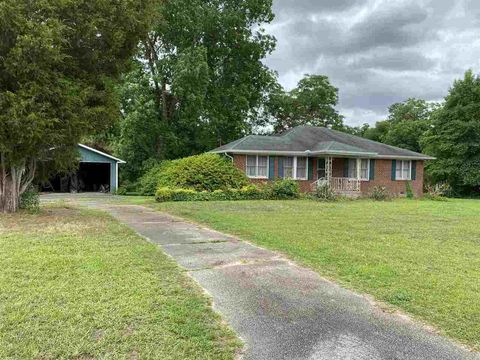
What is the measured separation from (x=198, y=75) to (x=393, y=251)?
2068cm

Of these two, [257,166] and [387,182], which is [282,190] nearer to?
[257,166]

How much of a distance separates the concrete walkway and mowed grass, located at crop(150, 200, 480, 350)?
1.13 feet

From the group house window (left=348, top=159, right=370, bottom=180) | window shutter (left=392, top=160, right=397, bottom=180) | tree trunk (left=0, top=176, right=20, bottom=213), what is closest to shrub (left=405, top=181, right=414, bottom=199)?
window shutter (left=392, top=160, right=397, bottom=180)

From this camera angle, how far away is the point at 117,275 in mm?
5035

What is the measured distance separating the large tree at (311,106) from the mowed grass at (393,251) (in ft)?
79.8

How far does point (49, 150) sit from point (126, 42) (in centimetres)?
402

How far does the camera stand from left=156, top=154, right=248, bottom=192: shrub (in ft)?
63.9

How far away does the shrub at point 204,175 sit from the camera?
19484 mm

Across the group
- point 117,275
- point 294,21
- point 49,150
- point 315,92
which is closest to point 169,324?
point 117,275

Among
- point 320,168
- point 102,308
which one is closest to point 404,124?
point 320,168

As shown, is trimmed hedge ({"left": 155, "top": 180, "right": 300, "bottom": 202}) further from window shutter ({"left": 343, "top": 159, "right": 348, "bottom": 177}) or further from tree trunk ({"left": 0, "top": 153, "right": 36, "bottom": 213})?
tree trunk ({"left": 0, "top": 153, "right": 36, "bottom": 213})

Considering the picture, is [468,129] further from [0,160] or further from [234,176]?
[0,160]

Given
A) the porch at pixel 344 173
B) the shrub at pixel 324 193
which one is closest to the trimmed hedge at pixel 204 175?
A: the shrub at pixel 324 193

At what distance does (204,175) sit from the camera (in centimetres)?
1983
